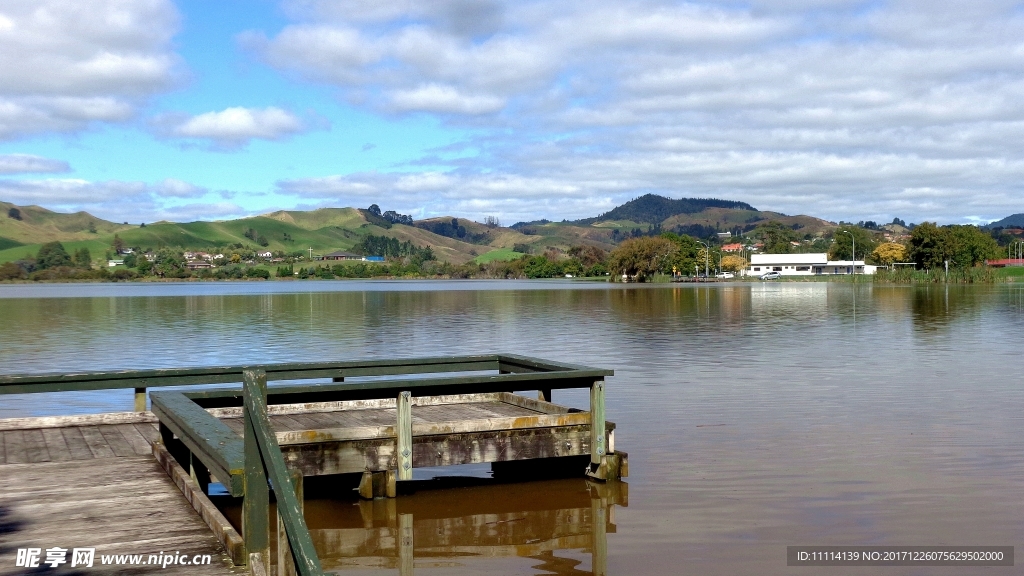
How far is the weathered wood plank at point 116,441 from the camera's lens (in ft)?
33.7

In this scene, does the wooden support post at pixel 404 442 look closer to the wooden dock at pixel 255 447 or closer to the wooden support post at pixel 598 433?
the wooden dock at pixel 255 447

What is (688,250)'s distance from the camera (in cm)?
17050

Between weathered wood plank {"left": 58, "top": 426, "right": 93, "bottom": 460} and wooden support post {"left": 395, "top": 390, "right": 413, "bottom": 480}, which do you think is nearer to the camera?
weathered wood plank {"left": 58, "top": 426, "right": 93, "bottom": 460}

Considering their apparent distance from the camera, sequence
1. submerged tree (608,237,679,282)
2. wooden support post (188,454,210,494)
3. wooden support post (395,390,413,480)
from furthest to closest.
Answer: submerged tree (608,237,679,282)
wooden support post (395,390,413,480)
wooden support post (188,454,210,494)

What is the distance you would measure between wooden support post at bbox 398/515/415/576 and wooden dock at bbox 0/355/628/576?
2cm

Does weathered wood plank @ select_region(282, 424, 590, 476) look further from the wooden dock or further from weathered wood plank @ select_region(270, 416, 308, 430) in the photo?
weathered wood plank @ select_region(270, 416, 308, 430)

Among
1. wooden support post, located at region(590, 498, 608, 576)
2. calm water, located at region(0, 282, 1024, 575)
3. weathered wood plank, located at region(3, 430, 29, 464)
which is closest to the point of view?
wooden support post, located at region(590, 498, 608, 576)

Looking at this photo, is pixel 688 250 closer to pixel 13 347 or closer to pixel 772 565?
pixel 13 347

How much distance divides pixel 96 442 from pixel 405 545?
3.93m

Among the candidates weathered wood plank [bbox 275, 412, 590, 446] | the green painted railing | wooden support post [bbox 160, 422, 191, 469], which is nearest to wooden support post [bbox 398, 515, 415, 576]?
weathered wood plank [bbox 275, 412, 590, 446]

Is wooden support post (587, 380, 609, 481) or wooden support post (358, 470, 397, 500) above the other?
wooden support post (587, 380, 609, 481)

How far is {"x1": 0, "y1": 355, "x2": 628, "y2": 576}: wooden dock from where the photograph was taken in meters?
6.20

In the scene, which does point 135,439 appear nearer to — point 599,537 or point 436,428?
point 436,428

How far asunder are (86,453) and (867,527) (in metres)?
7.98
